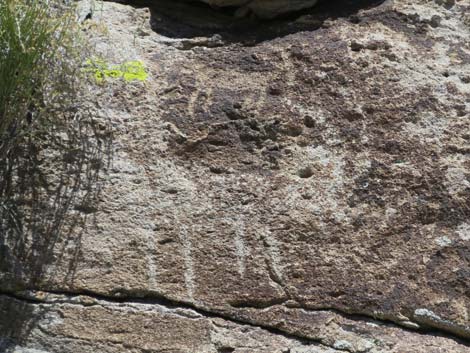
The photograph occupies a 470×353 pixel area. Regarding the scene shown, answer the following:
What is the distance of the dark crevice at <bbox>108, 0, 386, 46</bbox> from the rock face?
45 mm

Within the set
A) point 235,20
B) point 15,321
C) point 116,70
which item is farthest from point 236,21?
point 15,321

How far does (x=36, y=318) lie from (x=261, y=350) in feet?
1.45

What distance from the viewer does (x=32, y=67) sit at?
186cm

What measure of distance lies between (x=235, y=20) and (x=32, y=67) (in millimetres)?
542

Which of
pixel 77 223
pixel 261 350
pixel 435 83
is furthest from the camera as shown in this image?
pixel 435 83

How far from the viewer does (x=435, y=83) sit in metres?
2.01

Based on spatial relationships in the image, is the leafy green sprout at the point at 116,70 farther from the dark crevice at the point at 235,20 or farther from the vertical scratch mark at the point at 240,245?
the vertical scratch mark at the point at 240,245

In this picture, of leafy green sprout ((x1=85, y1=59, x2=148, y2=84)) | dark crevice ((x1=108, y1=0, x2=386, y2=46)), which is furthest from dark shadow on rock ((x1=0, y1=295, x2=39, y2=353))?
dark crevice ((x1=108, y1=0, x2=386, y2=46))

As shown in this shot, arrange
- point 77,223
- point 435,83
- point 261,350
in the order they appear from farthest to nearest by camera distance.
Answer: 1. point 435,83
2. point 77,223
3. point 261,350

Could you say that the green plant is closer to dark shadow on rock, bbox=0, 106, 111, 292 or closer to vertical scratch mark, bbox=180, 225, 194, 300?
dark shadow on rock, bbox=0, 106, 111, 292

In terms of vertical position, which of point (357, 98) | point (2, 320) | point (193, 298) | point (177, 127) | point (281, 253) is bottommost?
point (2, 320)

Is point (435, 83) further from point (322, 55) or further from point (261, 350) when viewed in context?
point (261, 350)

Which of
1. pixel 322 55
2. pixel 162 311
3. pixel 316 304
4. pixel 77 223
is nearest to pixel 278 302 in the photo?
pixel 316 304

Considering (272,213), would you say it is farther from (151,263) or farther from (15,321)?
(15,321)
